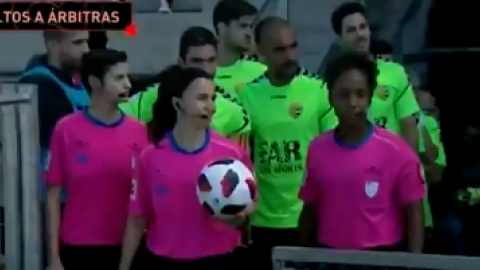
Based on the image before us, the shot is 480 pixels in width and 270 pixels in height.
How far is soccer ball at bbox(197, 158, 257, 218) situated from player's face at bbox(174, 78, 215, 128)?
0.74 feet

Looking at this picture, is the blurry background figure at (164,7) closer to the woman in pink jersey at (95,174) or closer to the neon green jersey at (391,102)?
the neon green jersey at (391,102)

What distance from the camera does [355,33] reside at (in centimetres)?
661

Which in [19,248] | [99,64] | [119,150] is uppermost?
[99,64]

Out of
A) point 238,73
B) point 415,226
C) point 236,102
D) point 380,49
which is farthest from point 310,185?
point 380,49

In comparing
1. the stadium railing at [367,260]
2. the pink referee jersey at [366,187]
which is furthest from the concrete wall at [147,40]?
the stadium railing at [367,260]

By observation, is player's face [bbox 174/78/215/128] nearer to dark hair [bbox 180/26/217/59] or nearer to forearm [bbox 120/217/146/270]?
forearm [bbox 120/217/146/270]

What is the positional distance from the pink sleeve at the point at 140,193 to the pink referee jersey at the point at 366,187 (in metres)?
0.79

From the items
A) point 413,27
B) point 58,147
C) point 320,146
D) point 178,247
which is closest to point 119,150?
point 58,147

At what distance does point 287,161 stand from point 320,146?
3.16 ft

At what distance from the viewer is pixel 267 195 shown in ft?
20.7

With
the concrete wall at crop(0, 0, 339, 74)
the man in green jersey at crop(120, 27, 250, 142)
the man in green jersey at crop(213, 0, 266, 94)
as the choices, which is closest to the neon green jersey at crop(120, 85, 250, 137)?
the man in green jersey at crop(120, 27, 250, 142)

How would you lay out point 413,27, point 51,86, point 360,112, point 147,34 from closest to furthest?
point 360,112 < point 51,86 < point 413,27 < point 147,34

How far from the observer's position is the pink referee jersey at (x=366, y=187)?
5.13 metres

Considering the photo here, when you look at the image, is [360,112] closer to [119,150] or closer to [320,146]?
[320,146]
